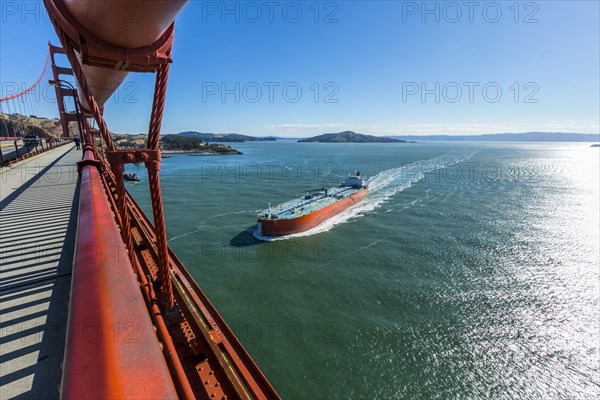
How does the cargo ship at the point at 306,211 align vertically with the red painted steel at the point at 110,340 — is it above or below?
below

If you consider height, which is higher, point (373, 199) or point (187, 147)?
point (187, 147)

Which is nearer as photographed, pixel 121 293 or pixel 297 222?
pixel 121 293

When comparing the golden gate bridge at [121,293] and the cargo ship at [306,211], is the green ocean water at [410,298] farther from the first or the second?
the golden gate bridge at [121,293]

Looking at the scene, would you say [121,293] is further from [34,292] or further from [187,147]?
[187,147]

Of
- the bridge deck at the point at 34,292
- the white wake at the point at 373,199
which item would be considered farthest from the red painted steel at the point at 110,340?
the white wake at the point at 373,199

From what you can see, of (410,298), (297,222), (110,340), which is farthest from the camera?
(297,222)

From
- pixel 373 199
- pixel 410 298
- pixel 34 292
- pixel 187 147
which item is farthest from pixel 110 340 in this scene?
pixel 187 147
